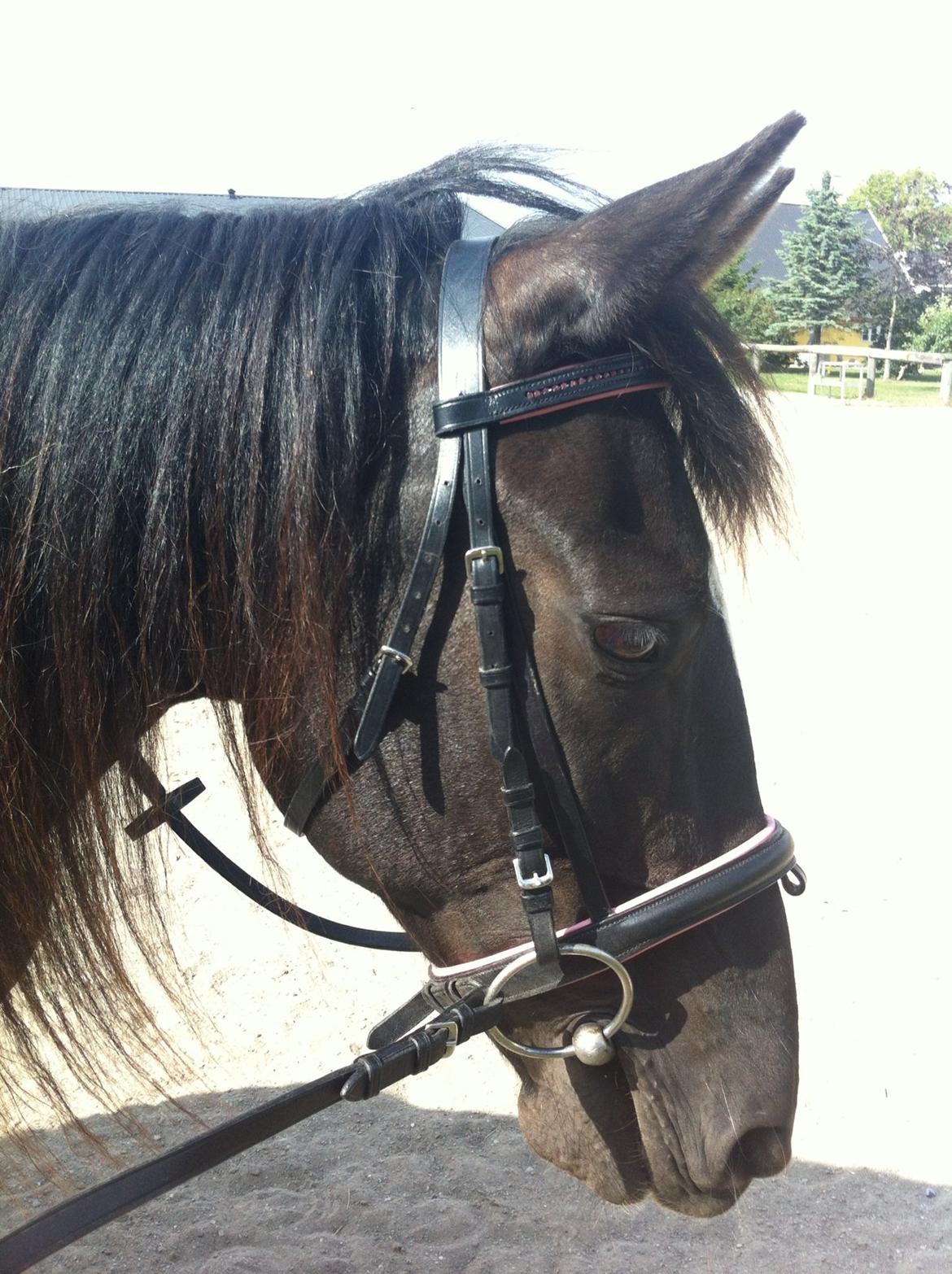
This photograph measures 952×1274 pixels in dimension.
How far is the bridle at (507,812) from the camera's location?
142cm

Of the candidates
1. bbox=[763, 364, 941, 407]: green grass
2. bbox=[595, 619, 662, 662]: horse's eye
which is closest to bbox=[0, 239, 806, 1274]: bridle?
bbox=[595, 619, 662, 662]: horse's eye

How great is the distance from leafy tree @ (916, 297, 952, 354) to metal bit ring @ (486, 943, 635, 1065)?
128 feet

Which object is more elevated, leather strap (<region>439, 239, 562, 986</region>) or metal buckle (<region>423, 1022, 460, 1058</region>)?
leather strap (<region>439, 239, 562, 986</region>)

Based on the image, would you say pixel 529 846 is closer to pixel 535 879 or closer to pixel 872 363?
pixel 535 879

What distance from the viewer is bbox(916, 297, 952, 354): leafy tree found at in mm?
36625

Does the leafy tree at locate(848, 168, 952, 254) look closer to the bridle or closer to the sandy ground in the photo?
the sandy ground

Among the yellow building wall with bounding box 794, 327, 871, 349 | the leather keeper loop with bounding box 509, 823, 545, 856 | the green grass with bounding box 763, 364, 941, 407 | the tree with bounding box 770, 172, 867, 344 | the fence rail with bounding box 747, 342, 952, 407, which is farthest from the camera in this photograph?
the yellow building wall with bounding box 794, 327, 871, 349

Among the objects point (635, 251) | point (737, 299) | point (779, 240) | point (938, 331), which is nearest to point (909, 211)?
point (779, 240)

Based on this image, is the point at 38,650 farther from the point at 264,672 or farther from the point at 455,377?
the point at 455,377

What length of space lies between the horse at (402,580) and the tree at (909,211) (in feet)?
162

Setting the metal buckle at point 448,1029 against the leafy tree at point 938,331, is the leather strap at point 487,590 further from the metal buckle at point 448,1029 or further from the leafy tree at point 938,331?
the leafy tree at point 938,331

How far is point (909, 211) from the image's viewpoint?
49.1 meters

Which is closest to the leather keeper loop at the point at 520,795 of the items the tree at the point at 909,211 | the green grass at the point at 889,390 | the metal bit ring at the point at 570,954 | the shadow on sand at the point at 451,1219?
the metal bit ring at the point at 570,954

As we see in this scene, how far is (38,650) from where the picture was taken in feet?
4.80
